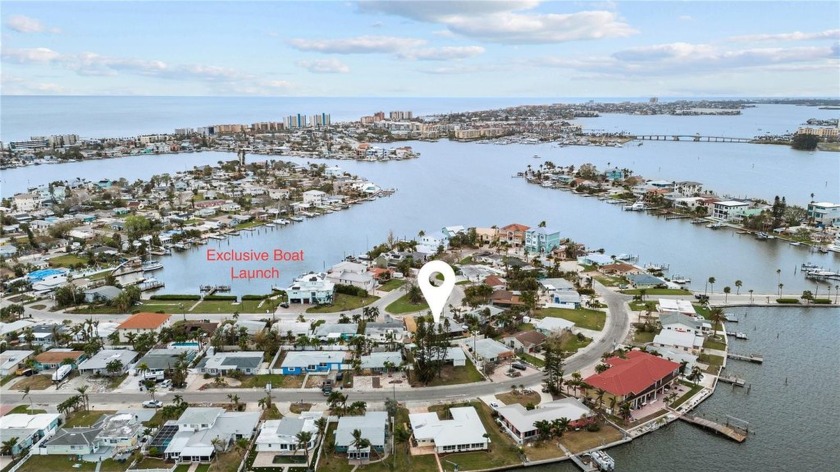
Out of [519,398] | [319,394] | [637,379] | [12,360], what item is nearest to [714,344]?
[637,379]

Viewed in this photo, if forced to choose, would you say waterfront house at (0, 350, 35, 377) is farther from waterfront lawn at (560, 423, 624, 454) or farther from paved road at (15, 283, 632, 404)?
waterfront lawn at (560, 423, 624, 454)

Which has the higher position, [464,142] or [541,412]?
[464,142]

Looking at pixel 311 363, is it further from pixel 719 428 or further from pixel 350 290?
pixel 719 428

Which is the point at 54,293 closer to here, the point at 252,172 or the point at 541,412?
the point at 541,412

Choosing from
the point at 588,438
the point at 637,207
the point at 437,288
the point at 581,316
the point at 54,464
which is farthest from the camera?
the point at 637,207

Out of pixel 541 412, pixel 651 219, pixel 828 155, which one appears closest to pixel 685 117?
pixel 828 155

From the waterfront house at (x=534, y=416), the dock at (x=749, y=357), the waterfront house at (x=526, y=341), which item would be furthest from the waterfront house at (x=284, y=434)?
the dock at (x=749, y=357)
